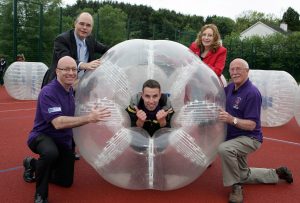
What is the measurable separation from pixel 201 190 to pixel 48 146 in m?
1.88

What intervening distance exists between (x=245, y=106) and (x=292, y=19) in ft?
257

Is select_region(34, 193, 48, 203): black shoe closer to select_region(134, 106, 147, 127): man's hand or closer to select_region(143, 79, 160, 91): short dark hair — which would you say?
select_region(134, 106, 147, 127): man's hand

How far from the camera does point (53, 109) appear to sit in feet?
12.2

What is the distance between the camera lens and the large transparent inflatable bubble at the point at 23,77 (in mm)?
11414

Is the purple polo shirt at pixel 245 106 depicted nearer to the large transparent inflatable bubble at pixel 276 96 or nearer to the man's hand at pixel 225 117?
the man's hand at pixel 225 117

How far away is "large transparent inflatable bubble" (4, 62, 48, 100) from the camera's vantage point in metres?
11.4

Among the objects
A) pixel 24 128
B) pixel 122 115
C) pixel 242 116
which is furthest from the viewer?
pixel 24 128

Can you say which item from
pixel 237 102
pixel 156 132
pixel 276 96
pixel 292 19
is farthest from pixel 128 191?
pixel 292 19

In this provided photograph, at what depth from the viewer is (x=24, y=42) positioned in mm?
15859

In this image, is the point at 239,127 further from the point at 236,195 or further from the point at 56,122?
the point at 56,122

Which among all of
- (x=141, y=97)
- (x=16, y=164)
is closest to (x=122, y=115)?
(x=141, y=97)

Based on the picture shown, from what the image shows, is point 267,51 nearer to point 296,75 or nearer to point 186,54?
point 296,75

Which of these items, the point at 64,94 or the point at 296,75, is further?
the point at 296,75

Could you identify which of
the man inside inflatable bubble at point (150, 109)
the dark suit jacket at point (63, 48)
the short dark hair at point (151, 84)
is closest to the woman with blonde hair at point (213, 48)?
the man inside inflatable bubble at point (150, 109)
